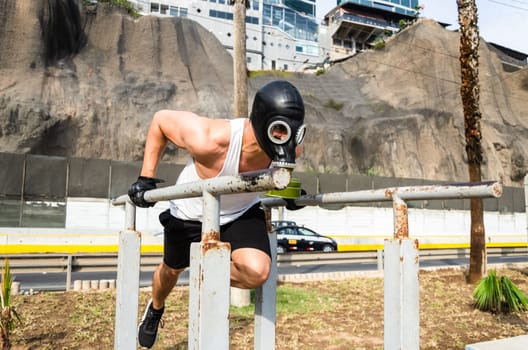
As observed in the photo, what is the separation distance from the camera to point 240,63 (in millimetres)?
7582

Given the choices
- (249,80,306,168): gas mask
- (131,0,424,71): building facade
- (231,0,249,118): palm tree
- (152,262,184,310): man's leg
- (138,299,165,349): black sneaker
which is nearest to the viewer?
(249,80,306,168): gas mask

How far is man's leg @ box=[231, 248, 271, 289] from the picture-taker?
230 centimetres

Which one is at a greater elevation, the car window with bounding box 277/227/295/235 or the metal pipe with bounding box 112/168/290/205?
Result: the metal pipe with bounding box 112/168/290/205

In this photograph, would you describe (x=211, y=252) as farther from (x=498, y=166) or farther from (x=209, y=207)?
(x=498, y=166)

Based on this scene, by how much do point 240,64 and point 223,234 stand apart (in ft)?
18.0

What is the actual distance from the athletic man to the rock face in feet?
86.0

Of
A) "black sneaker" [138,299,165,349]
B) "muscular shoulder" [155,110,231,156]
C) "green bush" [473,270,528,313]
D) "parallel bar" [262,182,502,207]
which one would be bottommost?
"green bush" [473,270,528,313]

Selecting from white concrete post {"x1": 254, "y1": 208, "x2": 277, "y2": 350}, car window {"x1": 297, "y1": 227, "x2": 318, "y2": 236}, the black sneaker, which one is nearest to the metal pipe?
white concrete post {"x1": 254, "y1": 208, "x2": 277, "y2": 350}

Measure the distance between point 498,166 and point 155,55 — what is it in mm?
29944

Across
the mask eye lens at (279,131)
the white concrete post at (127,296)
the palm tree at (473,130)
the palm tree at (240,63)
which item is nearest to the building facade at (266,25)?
the palm tree at (240,63)

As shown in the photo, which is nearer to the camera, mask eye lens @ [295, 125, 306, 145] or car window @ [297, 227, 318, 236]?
mask eye lens @ [295, 125, 306, 145]

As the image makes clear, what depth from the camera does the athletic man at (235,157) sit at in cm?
189

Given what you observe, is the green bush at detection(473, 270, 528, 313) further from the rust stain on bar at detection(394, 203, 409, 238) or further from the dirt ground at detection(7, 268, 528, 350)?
the rust stain on bar at detection(394, 203, 409, 238)

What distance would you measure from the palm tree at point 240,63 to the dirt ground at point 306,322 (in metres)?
3.20
